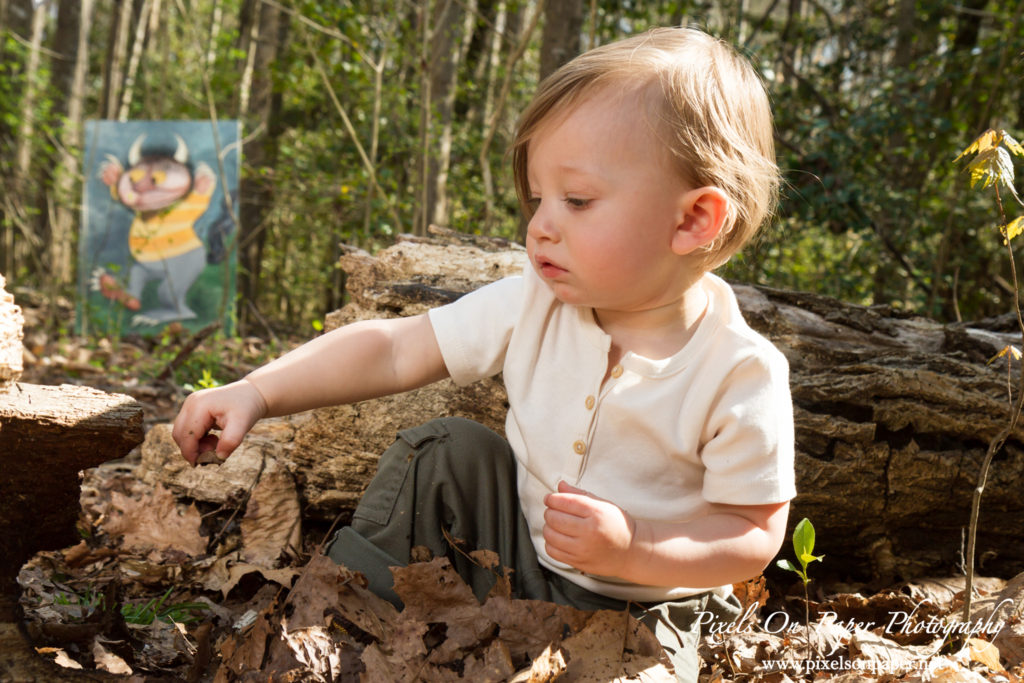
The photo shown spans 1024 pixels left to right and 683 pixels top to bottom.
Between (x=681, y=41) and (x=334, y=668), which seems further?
(x=681, y=41)

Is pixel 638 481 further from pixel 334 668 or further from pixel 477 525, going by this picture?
pixel 334 668

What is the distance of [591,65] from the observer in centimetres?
168

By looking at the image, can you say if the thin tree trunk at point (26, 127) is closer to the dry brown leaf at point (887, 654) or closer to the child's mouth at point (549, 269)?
the child's mouth at point (549, 269)

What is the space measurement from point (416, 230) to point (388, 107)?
7.71 feet

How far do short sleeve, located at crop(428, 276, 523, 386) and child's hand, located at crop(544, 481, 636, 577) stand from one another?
0.55 metres

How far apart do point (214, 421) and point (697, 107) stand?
3.76 ft

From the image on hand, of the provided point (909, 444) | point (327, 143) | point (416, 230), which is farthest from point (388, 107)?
point (909, 444)

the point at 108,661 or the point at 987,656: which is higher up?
the point at 987,656

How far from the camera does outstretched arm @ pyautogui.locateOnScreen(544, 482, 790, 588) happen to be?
58.1 inches

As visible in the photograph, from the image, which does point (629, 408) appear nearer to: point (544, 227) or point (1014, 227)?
point (544, 227)

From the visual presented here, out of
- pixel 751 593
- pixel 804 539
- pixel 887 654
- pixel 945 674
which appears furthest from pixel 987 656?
pixel 751 593

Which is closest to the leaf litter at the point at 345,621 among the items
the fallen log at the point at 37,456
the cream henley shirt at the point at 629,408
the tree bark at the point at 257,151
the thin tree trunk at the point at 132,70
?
the fallen log at the point at 37,456

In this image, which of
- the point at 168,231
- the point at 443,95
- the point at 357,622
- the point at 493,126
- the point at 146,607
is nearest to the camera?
the point at 357,622

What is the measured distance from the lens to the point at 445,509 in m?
1.96
